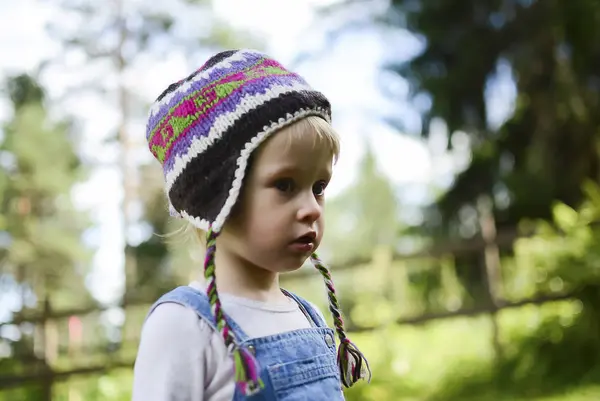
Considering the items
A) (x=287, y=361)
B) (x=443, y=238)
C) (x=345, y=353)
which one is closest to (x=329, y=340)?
(x=345, y=353)


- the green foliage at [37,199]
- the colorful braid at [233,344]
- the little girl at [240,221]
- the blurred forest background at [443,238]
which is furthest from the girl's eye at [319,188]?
the green foliage at [37,199]

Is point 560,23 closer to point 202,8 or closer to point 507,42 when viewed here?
point 507,42

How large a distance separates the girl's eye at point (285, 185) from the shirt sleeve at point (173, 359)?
0.92ft

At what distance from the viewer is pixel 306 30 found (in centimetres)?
1052

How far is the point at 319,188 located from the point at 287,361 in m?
0.34

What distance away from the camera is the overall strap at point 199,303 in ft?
4.16

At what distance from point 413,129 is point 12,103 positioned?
463 centimetres

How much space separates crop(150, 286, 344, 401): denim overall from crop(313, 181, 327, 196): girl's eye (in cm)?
27

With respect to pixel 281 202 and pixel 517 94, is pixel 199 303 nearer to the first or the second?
pixel 281 202

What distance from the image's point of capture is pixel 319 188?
54.5 inches

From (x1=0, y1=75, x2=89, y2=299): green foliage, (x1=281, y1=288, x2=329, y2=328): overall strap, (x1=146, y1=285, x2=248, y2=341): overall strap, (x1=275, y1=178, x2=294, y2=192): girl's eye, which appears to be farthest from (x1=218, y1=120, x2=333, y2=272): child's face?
(x1=0, y1=75, x2=89, y2=299): green foliage

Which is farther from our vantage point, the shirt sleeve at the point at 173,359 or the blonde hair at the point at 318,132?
the blonde hair at the point at 318,132

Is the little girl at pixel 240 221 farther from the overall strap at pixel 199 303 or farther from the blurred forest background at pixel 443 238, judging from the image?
the blurred forest background at pixel 443 238

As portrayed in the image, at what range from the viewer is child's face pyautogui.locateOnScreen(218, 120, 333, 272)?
4.23ft
